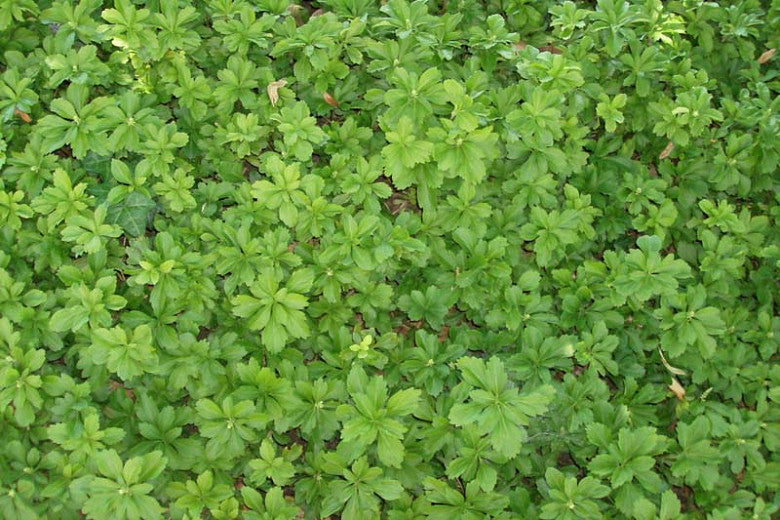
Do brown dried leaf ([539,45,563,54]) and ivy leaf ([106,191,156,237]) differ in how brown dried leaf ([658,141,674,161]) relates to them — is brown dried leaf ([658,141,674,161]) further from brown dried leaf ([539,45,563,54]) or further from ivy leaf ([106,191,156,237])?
ivy leaf ([106,191,156,237])

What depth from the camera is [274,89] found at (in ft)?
10.3

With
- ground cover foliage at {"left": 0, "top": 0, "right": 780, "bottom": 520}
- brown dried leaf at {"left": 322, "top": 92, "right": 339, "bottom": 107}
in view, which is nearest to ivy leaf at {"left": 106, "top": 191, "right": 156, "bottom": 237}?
ground cover foliage at {"left": 0, "top": 0, "right": 780, "bottom": 520}

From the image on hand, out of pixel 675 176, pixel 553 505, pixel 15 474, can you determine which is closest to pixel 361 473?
pixel 553 505

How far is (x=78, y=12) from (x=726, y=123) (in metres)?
3.18

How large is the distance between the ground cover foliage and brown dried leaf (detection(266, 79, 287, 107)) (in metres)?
0.03

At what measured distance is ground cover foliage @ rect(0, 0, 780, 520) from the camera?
2.57 m

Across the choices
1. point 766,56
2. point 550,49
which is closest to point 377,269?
point 550,49

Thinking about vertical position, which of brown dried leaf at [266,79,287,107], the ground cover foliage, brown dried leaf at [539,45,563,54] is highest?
brown dried leaf at [539,45,563,54]

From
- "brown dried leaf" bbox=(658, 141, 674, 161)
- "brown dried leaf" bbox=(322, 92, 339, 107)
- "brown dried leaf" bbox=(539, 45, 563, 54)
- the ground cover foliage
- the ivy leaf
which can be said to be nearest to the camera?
the ground cover foliage

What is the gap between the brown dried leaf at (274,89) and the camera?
3145 millimetres

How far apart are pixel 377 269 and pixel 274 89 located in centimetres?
101

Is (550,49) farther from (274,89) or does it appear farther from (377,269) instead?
(377,269)

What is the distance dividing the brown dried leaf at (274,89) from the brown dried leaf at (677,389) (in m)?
2.27

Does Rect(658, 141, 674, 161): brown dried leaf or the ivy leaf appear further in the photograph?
Rect(658, 141, 674, 161): brown dried leaf
